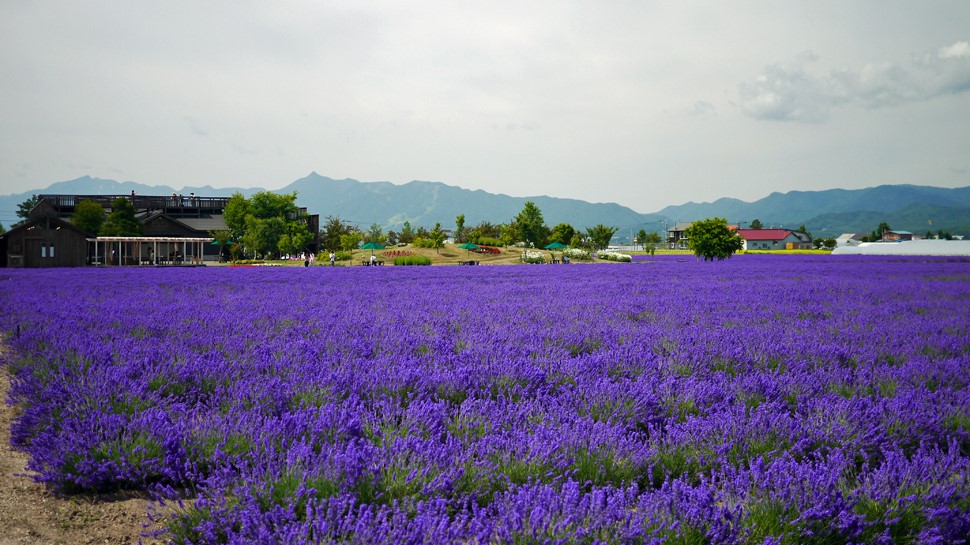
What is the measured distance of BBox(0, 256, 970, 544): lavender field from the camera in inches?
83.4

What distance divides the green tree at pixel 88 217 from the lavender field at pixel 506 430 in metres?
52.0

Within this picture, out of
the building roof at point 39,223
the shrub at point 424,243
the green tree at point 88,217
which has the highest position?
the green tree at point 88,217

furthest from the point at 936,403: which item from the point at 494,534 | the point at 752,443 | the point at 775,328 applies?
the point at 494,534

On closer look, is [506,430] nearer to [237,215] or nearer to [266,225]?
[266,225]

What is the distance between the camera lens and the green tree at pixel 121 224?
4594 cm

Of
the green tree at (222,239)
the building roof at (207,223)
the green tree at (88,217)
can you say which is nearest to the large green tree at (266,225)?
the green tree at (222,239)

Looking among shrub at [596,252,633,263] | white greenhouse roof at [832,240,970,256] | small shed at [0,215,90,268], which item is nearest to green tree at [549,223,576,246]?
shrub at [596,252,633,263]

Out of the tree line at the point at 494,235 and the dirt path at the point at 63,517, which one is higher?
the tree line at the point at 494,235

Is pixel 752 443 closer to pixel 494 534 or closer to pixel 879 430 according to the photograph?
pixel 879 430

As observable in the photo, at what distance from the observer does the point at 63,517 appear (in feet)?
8.20

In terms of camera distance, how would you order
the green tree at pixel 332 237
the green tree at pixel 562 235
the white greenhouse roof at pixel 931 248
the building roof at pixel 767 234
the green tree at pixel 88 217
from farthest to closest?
the building roof at pixel 767 234 → the green tree at pixel 562 235 → the green tree at pixel 332 237 → the white greenhouse roof at pixel 931 248 → the green tree at pixel 88 217

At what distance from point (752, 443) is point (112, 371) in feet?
13.7

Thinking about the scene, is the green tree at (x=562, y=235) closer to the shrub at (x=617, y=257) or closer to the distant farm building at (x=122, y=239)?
the shrub at (x=617, y=257)

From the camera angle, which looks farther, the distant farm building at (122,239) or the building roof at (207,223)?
the building roof at (207,223)
